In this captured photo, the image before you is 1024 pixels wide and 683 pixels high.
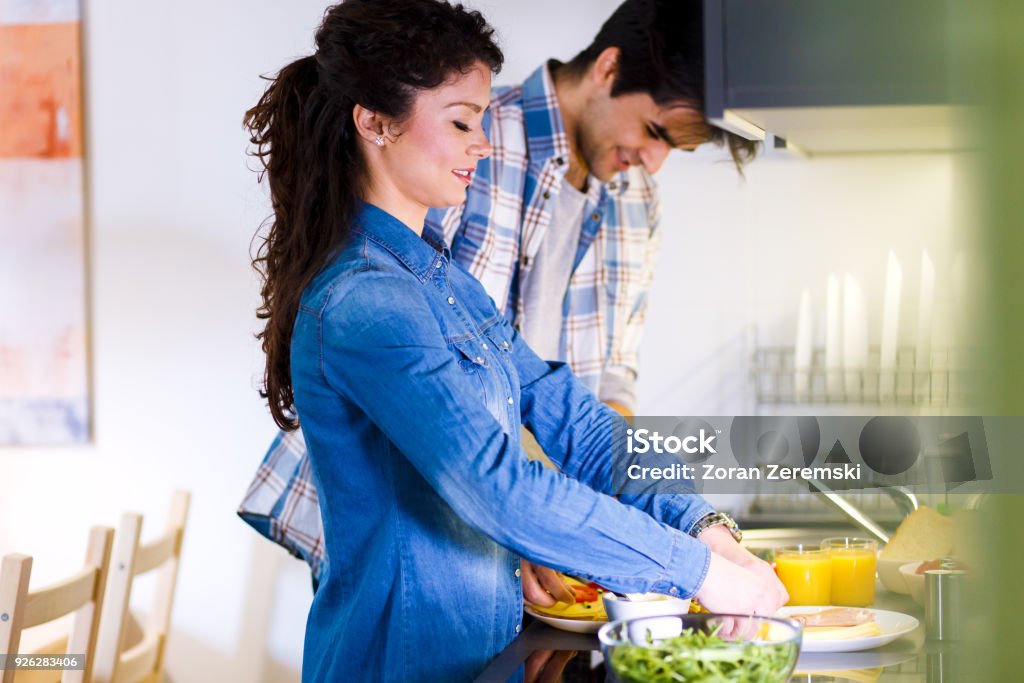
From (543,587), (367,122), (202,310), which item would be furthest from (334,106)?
A: (202,310)

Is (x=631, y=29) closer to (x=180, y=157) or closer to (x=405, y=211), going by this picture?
(x=405, y=211)

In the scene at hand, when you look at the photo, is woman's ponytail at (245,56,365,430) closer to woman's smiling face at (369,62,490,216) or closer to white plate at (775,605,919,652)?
woman's smiling face at (369,62,490,216)

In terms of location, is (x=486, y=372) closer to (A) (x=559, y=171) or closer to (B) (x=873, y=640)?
(B) (x=873, y=640)

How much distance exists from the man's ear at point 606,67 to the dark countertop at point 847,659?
3.39 feet

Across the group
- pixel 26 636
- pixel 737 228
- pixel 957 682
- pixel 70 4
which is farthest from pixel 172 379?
pixel 957 682

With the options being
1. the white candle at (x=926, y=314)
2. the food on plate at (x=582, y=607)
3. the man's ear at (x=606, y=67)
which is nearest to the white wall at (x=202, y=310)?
the man's ear at (x=606, y=67)

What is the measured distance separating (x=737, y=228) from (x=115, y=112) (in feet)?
5.33

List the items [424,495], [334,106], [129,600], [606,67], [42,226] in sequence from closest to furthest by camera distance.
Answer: [424,495] < [334,106] < [606,67] < [129,600] < [42,226]

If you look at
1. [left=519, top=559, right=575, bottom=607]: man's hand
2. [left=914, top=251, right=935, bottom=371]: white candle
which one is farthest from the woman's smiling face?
[left=914, top=251, right=935, bottom=371]: white candle

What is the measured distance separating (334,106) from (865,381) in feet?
3.92

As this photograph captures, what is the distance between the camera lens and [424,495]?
1.12 m

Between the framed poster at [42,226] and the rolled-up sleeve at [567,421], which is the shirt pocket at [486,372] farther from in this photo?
the framed poster at [42,226]

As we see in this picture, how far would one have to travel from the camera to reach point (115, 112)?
2.82m

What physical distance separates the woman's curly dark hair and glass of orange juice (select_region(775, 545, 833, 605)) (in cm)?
63
